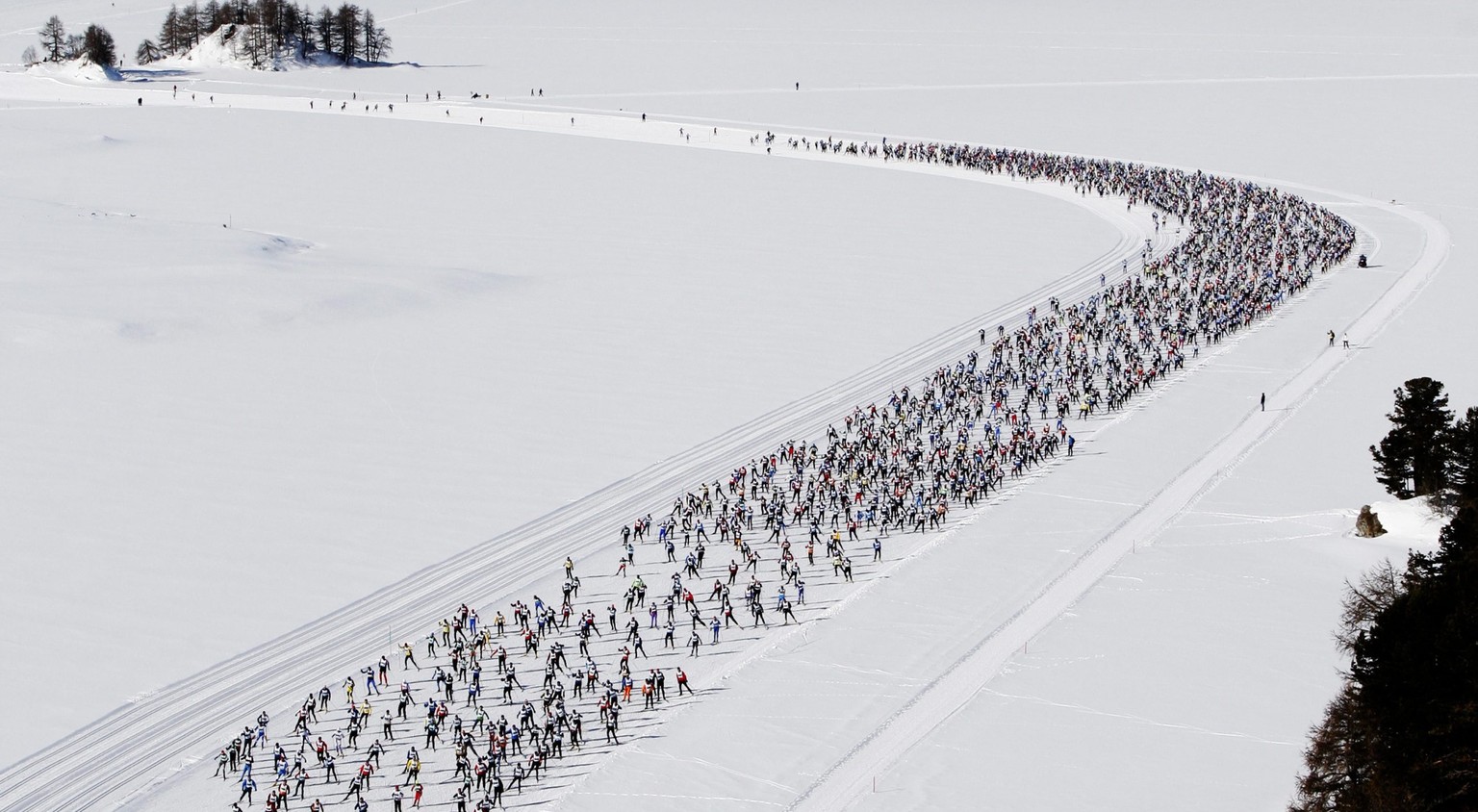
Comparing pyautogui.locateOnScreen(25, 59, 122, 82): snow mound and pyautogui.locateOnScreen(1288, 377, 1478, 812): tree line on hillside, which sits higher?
pyautogui.locateOnScreen(25, 59, 122, 82): snow mound

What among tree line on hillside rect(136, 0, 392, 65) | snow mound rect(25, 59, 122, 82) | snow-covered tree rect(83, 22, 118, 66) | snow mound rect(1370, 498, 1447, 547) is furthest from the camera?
tree line on hillside rect(136, 0, 392, 65)

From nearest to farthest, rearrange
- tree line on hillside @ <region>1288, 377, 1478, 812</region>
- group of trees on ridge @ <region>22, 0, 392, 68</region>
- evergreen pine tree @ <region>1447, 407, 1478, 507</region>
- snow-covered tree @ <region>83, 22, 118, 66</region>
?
tree line on hillside @ <region>1288, 377, 1478, 812</region> → evergreen pine tree @ <region>1447, 407, 1478, 507</region> → snow-covered tree @ <region>83, 22, 118, 66</region> → group of trees on ridge @ <region>22, 0, 392, 68</region>

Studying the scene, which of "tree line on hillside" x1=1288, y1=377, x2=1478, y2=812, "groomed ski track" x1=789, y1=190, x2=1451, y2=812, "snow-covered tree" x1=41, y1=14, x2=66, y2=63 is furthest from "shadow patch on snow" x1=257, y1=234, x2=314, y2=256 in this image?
"snow-covered tree" x1=41, y1=14, x2=66, y2=63

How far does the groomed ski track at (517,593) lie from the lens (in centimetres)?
2562

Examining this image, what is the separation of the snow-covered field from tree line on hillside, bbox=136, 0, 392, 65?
22.5 meters

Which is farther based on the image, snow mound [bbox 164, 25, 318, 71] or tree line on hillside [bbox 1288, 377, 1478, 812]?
snow mound [bbox 164, 25, 318, 71]

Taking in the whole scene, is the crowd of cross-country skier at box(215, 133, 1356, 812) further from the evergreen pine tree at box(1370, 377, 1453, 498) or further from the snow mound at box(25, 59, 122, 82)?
the snow mound at box(25, 59, 122, 82)

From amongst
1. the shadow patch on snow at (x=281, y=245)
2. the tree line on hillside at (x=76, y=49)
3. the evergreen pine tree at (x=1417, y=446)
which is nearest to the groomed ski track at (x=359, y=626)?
the evergreen pine tree at (x=1417, y=446)

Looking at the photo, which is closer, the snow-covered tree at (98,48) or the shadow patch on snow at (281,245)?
the shadow patch on snow at (281,245)

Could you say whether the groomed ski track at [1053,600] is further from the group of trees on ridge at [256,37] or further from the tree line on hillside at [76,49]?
the tree line on hillside at [76,49]

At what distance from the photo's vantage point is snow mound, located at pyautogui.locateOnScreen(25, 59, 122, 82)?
119 metres

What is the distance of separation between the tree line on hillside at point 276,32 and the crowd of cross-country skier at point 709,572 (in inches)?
3364

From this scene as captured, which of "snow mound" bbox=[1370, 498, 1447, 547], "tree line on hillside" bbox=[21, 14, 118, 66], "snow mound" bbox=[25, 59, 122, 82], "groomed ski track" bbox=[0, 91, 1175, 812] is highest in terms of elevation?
"tree line on hillside" bbox=[21, 14, 118, 66]

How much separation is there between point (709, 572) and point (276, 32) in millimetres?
104442
